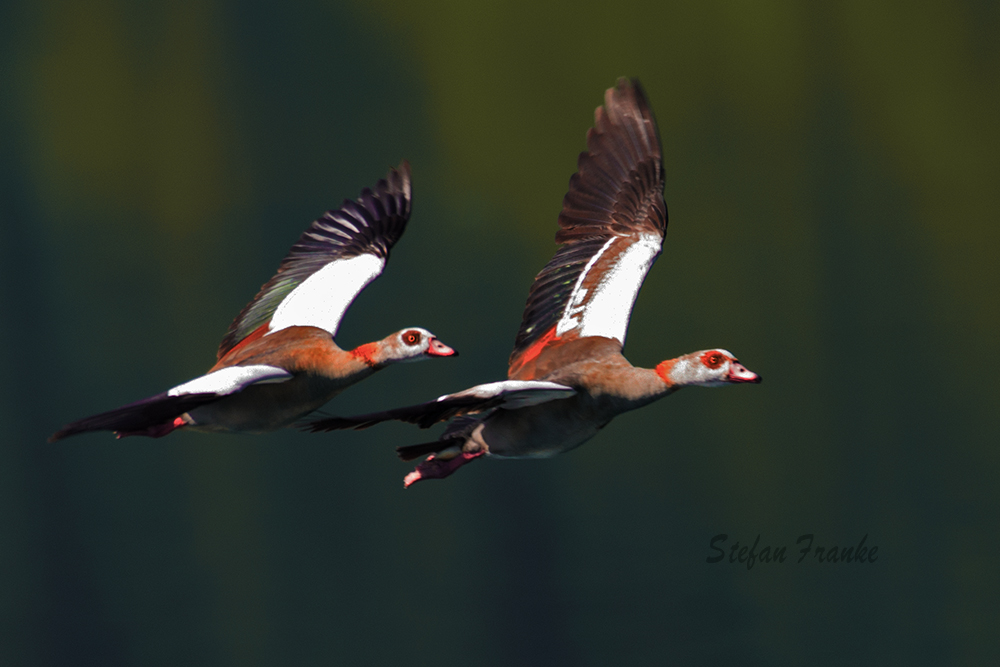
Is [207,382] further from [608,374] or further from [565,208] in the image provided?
[565,208]

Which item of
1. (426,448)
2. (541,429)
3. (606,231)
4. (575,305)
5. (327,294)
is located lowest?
(426,448)

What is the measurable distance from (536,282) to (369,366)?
1480 millimetres

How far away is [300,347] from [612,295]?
6.41 feet

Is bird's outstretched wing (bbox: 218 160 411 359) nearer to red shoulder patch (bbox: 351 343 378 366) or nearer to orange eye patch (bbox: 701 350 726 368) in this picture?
red shoulder patch (bbox: 351 343 378 366)

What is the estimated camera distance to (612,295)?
819 centimetres

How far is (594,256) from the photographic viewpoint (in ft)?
27.9

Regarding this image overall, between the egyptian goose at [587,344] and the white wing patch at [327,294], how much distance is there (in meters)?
1.12

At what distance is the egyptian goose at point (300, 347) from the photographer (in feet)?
22.0

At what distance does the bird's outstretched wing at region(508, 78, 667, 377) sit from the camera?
8156mm

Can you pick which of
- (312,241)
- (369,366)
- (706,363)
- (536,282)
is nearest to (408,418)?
(369,366)

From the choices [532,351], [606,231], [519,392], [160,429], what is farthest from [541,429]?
[160,429]

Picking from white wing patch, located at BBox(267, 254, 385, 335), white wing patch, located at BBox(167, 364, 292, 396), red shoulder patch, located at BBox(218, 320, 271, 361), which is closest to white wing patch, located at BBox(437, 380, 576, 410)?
white wing patch, located at BBox(167, 364, 292, 396)

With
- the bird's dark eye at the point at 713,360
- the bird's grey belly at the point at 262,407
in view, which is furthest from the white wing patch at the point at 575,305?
the bird's grey belly at the point at 262,407

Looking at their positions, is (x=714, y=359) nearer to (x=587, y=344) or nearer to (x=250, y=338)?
(x=587, y=344)
